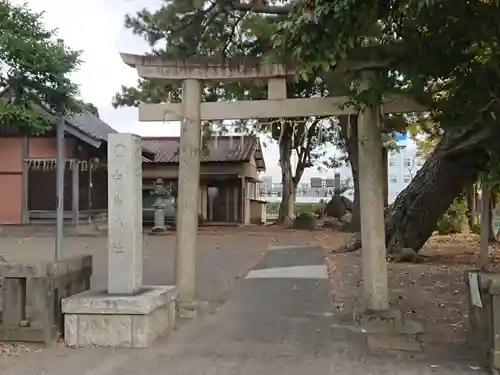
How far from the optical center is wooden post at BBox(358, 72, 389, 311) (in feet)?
23.9

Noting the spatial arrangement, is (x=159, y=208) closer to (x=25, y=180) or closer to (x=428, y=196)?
(x=25, y=180)

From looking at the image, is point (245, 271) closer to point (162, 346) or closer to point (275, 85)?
point (275, 85)

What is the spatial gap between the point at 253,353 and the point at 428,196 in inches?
358

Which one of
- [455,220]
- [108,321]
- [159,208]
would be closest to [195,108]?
[108,321]

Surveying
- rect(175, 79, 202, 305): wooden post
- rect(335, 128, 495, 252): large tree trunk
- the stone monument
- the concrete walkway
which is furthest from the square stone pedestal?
rect(335, 128, 495, 252): large tree trunk

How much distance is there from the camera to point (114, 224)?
22.1 ft

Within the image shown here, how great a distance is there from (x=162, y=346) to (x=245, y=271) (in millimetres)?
6359

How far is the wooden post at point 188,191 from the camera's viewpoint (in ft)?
26.4

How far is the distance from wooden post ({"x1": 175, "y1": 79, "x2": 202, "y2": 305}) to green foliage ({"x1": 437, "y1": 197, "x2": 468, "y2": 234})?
723 inches

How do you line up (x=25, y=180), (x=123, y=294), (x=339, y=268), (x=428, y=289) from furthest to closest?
(x=25, y=180), (x=339, y=268), (x=428, y=289), (x=123, y=294)

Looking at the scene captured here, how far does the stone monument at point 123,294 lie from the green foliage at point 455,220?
773 inches

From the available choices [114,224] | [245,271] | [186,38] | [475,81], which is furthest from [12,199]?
[475,81]

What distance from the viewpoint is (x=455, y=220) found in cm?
2491

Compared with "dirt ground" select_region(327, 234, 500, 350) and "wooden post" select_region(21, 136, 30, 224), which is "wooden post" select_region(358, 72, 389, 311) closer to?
"dirt ground" select_region(327, 234, 500, 350)
